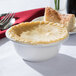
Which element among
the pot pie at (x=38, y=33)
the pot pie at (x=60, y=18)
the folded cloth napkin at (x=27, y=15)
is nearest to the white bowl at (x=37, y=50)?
the pot pie at (x=38, y=33)

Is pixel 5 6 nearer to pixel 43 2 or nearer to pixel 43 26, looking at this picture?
pixel 43 2

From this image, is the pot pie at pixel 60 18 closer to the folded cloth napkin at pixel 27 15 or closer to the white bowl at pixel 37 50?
the folded cloth napkin at pixel 27 15

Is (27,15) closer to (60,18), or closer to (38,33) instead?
(60,18)

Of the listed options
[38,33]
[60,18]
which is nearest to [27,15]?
[60,18]

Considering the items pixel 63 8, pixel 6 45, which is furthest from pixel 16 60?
pixel 63 8

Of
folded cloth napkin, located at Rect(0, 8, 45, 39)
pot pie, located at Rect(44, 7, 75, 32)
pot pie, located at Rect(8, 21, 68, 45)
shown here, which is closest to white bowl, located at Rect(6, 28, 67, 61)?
pot pie, located at Rect(8, 21, 68, 45)

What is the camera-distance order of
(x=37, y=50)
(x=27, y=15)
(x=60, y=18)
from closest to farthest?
1. (x=37, y=50)
2. (x=60, y=18)
3. (x=27, y=15)
